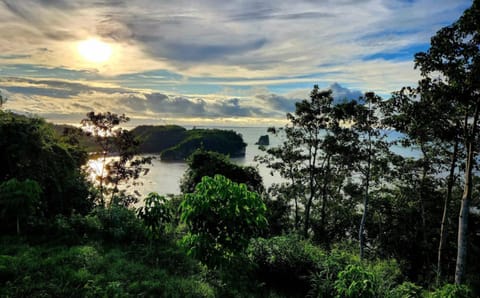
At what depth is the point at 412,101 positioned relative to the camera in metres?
11.2

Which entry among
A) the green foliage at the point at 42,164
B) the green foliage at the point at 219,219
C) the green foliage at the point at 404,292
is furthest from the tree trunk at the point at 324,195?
the green foliage at the point at 219,219

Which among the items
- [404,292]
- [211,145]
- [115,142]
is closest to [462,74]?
[404,292]

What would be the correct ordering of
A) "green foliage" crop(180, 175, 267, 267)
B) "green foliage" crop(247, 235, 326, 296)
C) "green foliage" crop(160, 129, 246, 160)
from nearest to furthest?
"green foliage" crop(180, 175, 267, 267), "green foliage" crop(247, 235, 326, 296), "green foliage" crop(160, 129, 246, 160)

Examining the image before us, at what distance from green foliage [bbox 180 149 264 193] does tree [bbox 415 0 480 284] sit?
14.2 meters

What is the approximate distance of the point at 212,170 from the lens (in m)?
22.1

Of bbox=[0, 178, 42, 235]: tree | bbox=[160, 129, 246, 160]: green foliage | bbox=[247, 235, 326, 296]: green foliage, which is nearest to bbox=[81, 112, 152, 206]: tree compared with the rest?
bbox=[0, 178, 42, 235]: tree

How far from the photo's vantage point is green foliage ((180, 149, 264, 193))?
22234 mm

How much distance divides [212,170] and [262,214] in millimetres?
16500

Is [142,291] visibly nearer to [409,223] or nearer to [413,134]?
[413,134]

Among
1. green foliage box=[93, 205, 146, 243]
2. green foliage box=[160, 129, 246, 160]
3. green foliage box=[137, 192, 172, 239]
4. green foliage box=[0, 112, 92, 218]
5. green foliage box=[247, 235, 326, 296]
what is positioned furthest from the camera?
green foliage box=[160, 129, 246, 160]

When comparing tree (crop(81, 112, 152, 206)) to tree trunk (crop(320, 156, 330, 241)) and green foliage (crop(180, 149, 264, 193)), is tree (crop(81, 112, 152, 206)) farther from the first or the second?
tree trunk (crop(320, 156, 330, 241))

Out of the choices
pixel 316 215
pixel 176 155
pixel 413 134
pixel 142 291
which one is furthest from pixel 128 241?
pixel 176 155

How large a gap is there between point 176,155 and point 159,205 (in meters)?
89.8

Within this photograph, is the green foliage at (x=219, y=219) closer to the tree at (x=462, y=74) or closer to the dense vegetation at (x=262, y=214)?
the dense vegetation at (x=262, y=214)
